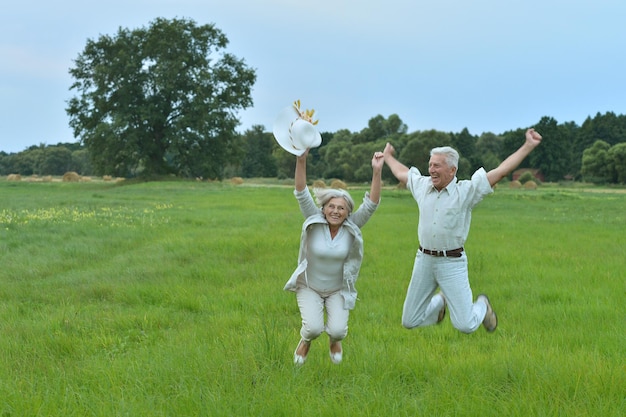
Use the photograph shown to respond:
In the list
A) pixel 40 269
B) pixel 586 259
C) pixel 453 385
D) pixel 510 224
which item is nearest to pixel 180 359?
pixel 453 385

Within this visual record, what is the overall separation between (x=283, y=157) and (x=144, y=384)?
81.6 metres

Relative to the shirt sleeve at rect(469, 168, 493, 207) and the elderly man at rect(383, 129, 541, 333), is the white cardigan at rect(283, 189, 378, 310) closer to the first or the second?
the elderly man at rect(383, 129, 541, 333)

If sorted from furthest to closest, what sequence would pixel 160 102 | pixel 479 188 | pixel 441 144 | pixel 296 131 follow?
pixel 441 144 → pixel 160 102 → pixel 479 188 → pixel 296 131

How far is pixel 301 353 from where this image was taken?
17.1 feet

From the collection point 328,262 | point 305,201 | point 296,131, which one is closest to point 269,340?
point 328,262

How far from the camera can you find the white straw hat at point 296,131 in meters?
5.10

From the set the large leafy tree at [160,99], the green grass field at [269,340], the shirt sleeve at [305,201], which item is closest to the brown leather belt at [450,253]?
the green grass field at [269,340]

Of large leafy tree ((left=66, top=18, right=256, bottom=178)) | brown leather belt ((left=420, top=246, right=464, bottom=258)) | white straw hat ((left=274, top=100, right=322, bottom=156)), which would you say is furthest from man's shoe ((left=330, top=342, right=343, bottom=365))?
large leafy tree ((left=66, top=18, right=256, bottom=178))

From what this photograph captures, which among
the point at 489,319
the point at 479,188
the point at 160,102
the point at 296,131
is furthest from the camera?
the point at 160,102

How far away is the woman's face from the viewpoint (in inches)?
205

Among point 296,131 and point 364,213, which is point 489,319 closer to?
point 364,213

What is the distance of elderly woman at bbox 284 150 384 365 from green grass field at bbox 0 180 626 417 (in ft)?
1.25

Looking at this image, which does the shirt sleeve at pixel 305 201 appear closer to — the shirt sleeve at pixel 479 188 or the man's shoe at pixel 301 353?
the man's shoe at pixel 301 353

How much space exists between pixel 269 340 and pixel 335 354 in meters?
0.63
